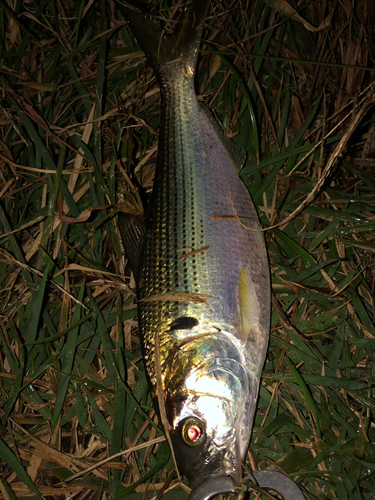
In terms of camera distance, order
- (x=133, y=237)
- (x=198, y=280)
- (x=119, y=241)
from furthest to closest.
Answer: (x=119, y=241) → (x=133, y=237) → (x=198, y=280)

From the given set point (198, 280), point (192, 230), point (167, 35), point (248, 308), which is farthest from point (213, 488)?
point (167, 35)

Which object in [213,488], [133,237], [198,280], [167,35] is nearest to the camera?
[213,488]

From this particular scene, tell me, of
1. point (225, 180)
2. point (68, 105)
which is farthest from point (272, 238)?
point (68, 105)

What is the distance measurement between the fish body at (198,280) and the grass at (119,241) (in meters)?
0.28

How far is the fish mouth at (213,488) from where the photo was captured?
174 cm

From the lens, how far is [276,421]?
6.99 ft

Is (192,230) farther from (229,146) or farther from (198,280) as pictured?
(229,146)

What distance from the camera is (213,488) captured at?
5.75 feet

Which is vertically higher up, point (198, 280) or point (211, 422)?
point (198, 280)

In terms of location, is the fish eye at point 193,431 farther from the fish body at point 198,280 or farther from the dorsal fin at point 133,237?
the dorsal fin at point 133,237

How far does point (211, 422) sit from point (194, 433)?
10 cm

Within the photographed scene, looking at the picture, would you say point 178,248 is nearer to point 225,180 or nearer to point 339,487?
point 225,180

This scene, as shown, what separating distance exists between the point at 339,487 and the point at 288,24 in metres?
2.94

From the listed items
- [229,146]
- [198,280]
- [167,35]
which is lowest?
[198,280]
